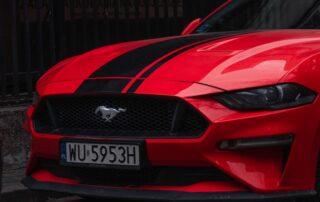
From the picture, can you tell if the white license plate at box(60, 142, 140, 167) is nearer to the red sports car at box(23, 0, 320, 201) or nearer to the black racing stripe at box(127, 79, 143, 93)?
the red sports car at box(23, 0, 320, 201)

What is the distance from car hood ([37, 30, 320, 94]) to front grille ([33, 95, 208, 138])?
75mm

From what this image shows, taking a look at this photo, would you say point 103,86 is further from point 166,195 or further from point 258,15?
point 258,15

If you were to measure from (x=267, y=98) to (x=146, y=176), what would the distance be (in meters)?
0.76

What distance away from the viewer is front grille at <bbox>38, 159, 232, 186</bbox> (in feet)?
12.8

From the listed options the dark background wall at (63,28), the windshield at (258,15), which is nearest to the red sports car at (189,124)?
the windshield at (258,15)

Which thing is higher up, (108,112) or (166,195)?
(108,112)

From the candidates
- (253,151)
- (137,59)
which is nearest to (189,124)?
(253,151)

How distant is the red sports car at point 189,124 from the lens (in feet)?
12.5

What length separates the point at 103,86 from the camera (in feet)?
13.8

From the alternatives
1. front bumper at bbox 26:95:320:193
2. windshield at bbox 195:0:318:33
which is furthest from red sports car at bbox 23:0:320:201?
windshield at bbox 195:0:318:33

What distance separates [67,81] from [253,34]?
3.87 ft

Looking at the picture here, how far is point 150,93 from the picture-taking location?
13.1 ft

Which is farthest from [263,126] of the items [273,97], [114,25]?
[114,25]

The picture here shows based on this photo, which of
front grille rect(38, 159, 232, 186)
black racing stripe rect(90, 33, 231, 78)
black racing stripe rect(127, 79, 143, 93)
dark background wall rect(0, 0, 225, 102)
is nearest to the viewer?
front grille rect(38, 159, 232, 186)
